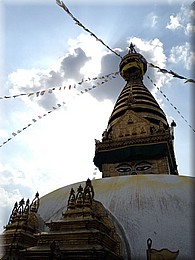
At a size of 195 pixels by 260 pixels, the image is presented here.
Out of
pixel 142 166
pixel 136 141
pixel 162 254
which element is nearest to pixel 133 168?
pixel 142 166

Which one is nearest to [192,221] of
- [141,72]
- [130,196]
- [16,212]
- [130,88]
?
[130,196]

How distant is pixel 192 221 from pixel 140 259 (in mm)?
1672

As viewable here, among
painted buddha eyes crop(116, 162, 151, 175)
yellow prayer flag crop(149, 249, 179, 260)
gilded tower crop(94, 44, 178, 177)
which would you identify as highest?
gilded tower crop(94, 44, 178, 177)

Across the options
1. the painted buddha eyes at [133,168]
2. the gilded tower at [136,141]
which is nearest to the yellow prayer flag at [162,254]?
the gilded tower at [136,141]

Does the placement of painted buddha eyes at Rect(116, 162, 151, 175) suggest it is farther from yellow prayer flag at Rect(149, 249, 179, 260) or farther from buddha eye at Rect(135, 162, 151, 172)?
yellow prayer flag at Rect(149, 249, 179, 260)

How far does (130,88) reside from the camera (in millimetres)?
18812

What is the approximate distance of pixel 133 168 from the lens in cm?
1451

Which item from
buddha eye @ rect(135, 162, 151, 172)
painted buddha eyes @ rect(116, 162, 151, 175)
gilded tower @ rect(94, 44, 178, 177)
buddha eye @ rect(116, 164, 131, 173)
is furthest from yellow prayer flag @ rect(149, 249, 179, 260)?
buddha eye @ rect(116, 164, 131, 173)

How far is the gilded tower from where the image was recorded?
14348 millimetres

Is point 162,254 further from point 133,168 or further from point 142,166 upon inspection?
point 133,168

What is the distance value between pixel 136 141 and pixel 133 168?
1.36 m

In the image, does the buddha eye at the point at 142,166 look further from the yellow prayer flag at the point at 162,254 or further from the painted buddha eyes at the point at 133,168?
the yellow prayer flag at the point at 162,254

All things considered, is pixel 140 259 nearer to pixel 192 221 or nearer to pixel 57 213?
pixel 192 221

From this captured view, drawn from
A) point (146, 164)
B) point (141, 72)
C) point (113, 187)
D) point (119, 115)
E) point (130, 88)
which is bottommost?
point (113, 187)
